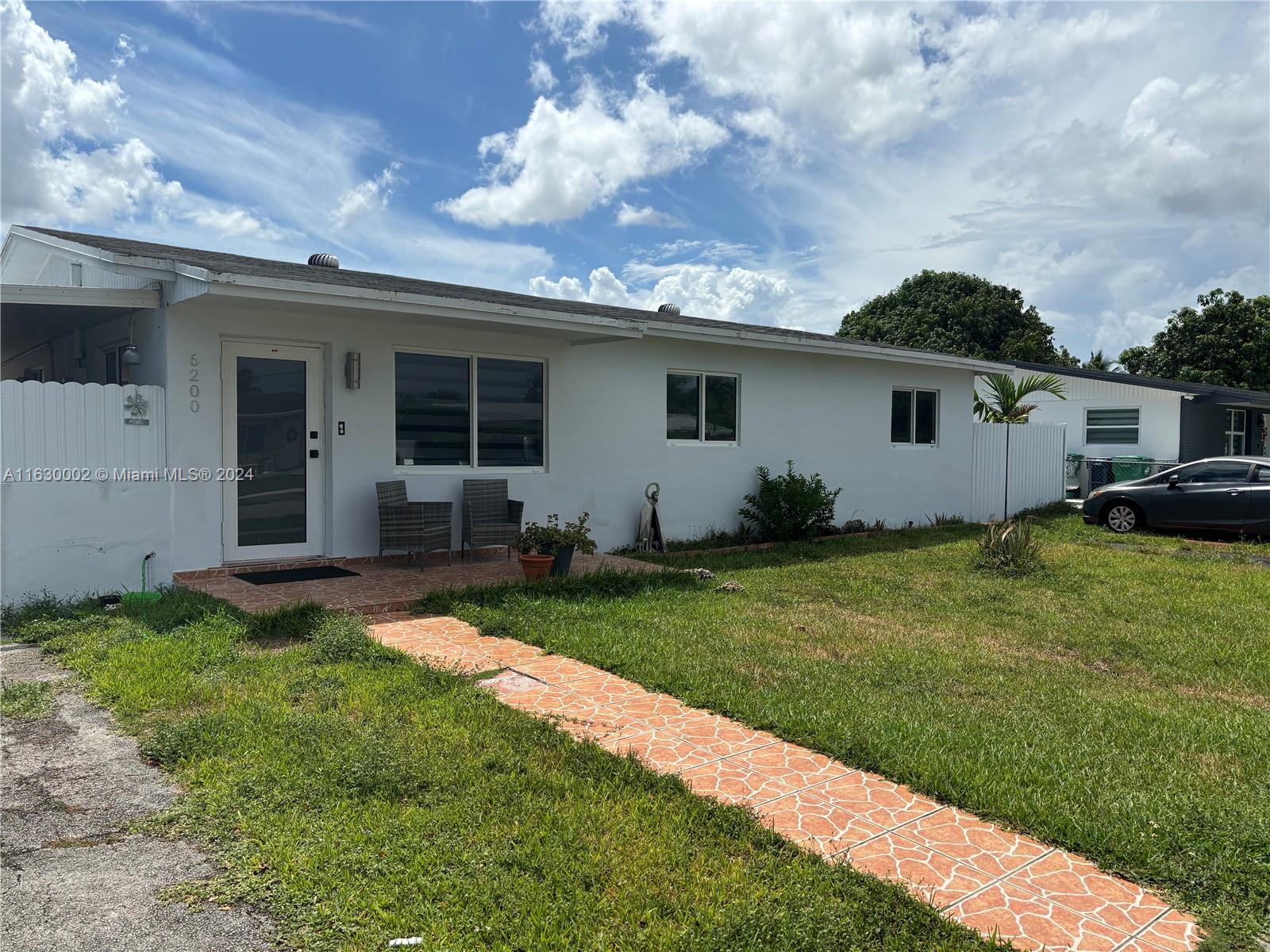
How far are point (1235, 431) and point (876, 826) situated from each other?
89.0 ft

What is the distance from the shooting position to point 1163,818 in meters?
3.55

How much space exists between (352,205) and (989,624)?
11.6 metres

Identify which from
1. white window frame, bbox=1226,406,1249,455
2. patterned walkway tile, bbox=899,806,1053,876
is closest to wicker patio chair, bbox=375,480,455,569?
patterned walkway tile, bbox=899,806,1053,876

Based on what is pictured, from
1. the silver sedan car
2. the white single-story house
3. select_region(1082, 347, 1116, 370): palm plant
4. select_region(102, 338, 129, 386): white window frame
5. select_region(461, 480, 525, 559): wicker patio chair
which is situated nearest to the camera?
the white single-story house

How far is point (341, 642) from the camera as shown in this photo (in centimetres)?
599

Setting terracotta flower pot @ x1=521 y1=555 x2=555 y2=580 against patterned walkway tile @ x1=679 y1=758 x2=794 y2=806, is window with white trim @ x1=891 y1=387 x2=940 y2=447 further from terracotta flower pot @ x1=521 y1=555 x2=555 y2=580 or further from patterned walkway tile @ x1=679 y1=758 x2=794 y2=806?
patterned walkway tile @ x1=679 y1=758 x2=794 y2=806

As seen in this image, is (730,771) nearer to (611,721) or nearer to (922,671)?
(611,721)

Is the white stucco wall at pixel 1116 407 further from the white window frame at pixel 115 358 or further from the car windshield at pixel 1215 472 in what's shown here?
the white window frame at pixel 115 358

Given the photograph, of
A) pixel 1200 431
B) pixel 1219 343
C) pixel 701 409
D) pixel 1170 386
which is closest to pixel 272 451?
pixel 701 409

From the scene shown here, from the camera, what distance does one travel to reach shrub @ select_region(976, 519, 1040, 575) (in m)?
10.2

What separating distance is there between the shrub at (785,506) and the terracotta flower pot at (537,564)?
494 centimetres

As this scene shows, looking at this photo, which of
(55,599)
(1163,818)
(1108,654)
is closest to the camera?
(1163,818)

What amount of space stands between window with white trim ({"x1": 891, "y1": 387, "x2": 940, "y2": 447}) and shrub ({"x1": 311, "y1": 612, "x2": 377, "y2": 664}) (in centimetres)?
1109

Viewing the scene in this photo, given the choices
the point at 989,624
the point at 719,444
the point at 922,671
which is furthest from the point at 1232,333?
the point at 922,671
